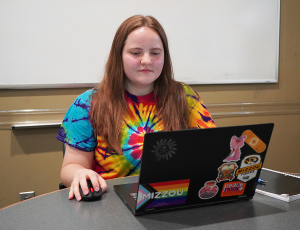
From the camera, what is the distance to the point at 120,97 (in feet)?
4.20

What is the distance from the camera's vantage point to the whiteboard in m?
1.96

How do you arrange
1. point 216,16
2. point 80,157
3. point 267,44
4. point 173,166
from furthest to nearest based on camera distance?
point 267,44 → point 216,16 → point 80,157 → point 173,166

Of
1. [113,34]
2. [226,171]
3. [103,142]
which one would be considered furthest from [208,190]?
[113,34]

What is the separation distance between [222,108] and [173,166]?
200cm

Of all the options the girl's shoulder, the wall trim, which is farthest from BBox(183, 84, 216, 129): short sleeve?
the wall trim

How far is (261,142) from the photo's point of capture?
0.74 m

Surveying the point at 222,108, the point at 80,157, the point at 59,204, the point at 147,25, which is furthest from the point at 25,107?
the point at 222,108

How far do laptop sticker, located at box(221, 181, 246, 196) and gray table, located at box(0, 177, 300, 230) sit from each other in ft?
0.11

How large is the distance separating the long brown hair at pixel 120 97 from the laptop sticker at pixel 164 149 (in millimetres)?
549

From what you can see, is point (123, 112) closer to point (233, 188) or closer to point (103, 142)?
point (103, 142)

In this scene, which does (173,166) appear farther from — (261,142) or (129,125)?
(129,125)

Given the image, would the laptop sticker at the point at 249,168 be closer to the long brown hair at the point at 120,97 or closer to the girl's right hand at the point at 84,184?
the girl's right hand at the point at 84,184

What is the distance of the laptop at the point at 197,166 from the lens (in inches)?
25.9

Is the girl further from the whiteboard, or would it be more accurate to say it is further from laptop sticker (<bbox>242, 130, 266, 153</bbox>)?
the whiteboard
